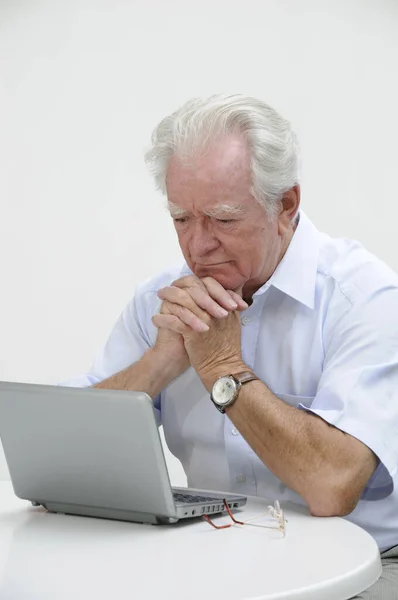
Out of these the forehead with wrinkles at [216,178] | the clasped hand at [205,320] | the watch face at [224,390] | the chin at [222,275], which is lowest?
the watch face at [224,390]

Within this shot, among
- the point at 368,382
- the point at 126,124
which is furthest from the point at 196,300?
the point at 126,124

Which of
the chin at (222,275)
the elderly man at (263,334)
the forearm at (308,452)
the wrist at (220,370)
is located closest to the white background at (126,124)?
the elderly man at (263,334)

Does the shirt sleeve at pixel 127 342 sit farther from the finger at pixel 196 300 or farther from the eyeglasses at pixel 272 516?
the eyeglasses at pixel 272 516

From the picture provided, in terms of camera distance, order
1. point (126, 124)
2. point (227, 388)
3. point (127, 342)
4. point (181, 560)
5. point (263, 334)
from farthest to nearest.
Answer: point (126, 124)
point (127, 342)
point (263, 334)
point (227, 388)
point (181, 560)

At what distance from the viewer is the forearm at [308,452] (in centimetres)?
148

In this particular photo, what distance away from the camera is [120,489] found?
54.2 inches

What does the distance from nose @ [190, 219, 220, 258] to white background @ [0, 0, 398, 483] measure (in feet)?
5.52

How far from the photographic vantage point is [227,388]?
5.30ft

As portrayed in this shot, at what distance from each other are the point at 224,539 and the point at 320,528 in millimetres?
179

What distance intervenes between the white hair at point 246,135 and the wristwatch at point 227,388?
33 cm

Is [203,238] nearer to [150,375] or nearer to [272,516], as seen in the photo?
[150,375]

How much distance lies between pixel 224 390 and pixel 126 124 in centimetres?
197

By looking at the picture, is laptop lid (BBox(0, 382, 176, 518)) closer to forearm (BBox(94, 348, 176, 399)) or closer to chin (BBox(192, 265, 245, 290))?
forearm (BBox(94, 348, 176, 399))

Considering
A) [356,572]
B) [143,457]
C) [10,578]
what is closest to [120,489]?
[143,457]
